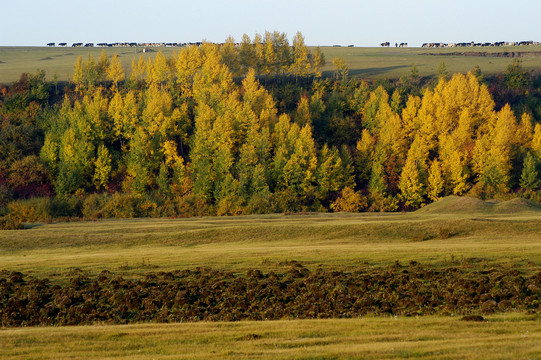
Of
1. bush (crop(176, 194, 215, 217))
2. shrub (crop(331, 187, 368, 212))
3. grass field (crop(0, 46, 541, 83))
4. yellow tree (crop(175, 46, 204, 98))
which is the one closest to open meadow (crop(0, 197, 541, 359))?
shrub (crop(331, 187, 368, 212))

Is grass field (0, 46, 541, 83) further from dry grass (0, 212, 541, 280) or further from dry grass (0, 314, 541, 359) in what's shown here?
dry grass (0, 314, 541, 359)

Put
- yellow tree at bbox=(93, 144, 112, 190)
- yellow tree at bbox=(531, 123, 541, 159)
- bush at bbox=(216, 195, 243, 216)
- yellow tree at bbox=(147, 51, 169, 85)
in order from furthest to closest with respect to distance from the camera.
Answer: yellow tree at bbox=(147, 51, 169, 85) < yellow tree at bbox=(531, 123, 541, 159) < yellow tree at bbox=(93, 144, 112, 190) < bush at bbox=(216, 195, 243, 216)

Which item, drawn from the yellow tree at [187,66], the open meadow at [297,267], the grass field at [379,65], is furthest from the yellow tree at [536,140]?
the yellow tree at [187,66]

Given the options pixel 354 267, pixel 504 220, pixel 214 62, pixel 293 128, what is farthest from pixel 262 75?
pixel 354 267

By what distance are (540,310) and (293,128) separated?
77.2 metres

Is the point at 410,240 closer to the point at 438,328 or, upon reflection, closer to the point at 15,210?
the point at 438,328

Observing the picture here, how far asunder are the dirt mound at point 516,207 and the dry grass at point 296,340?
3949 centimetres

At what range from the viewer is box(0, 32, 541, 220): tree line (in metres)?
90.4

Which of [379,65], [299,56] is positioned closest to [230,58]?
[299,56]

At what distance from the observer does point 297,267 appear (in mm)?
32969

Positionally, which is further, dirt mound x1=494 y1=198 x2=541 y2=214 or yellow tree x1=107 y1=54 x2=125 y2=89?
yellow tree x1=107 y1=54 x2=125 y2=89

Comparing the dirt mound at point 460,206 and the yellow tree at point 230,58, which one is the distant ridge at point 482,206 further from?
the yellow tree at point 230,58

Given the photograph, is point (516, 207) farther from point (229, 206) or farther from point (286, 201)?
point (229, 206)

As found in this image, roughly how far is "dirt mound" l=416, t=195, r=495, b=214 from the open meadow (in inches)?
7.7
